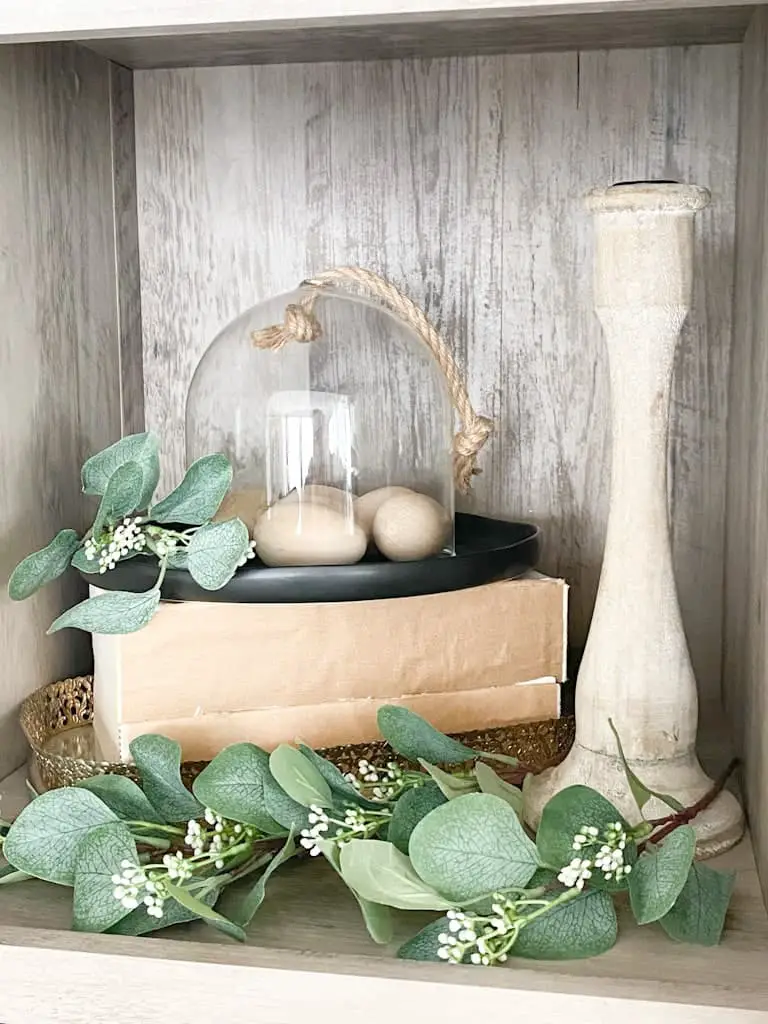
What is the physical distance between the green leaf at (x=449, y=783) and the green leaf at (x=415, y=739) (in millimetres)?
13

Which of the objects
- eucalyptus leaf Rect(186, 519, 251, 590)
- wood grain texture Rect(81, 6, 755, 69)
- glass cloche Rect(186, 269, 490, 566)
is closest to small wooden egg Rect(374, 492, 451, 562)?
glass cloche Rect(186, 269, 490, 566)

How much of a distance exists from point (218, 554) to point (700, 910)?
32 centimetres

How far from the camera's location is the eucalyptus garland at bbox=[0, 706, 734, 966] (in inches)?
21.8

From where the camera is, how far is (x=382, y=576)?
726mm

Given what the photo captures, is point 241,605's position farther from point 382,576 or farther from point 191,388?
point 191,388

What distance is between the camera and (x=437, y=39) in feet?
2.95

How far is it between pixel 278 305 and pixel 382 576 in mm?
228

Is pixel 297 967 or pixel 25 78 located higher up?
pixel 25 78

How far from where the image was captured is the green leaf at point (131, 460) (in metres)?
0.73

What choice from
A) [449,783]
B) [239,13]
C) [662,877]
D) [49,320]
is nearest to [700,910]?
[662,877]

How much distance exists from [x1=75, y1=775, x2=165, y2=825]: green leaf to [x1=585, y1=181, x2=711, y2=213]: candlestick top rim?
1.31ft

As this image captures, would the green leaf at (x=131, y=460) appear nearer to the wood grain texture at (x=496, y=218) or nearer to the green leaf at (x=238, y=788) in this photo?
the green leaf at (x=238, y=788)

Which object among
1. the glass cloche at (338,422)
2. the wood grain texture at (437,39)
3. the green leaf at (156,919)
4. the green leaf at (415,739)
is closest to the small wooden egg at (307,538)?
the glass cloche at (338,422)

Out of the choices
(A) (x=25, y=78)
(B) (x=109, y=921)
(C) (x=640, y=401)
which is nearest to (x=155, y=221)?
(A) (x=25, y=78)
